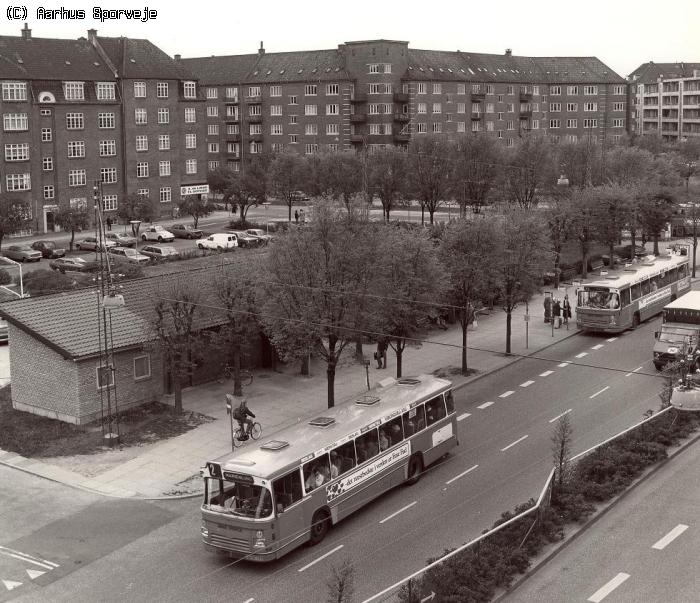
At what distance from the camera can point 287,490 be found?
2236 centimetres

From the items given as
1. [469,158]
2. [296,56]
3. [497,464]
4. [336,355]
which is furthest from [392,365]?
[296,56]

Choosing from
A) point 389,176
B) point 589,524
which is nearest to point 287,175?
point 389,176

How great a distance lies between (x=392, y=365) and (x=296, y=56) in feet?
289

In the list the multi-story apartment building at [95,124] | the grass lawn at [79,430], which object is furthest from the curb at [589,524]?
the multi-story apartment building at [95,124]

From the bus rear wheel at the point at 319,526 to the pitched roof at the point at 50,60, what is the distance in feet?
219

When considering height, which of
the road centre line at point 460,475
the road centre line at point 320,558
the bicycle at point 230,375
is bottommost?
the road centre line at point 320,558

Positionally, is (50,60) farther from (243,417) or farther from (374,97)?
(243,417)

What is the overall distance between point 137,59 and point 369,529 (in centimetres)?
7502

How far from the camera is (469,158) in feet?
268

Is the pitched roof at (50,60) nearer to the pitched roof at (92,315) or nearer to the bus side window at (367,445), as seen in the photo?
the pitched roof at (92,315)

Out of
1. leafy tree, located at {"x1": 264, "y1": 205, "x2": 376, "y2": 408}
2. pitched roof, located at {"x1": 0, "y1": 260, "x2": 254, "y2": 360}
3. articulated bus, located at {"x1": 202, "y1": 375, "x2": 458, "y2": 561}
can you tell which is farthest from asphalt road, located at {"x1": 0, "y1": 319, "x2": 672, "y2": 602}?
pitched roof, located at {"x1": 0, "y1": 260, "x2": 254, "y2": 360}

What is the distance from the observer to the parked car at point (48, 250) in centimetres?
7075

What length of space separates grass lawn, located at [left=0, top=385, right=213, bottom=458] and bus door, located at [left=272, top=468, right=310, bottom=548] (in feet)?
33.7

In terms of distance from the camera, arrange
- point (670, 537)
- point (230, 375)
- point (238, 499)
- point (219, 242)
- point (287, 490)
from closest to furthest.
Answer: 1. point (670, 537)
2. point (238, 499)
3. point (287, 490)
4. point (230, 375)
5. point (219, 242)
